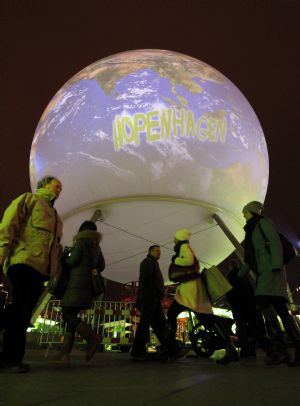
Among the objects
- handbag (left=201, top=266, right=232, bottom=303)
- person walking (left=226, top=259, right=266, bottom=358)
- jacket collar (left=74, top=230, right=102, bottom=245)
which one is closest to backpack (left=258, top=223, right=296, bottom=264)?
handbag (left=201, top=266, right=232, bottom=303)

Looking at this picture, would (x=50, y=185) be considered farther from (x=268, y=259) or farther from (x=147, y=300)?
(x=268, y=259)

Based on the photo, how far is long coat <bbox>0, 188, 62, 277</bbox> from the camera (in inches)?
116

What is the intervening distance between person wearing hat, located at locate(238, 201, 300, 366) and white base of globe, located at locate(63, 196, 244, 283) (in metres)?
3.09

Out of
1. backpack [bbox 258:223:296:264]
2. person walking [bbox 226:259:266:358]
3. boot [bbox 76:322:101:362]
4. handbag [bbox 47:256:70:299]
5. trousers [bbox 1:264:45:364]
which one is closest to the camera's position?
trousers [bbox 1:264:45:364]

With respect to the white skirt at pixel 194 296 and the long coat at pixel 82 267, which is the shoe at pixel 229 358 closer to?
the white skirt at pixel 194 296

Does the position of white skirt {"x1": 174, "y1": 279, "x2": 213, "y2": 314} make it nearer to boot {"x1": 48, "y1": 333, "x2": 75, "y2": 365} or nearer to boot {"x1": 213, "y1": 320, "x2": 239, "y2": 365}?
boot {"x1": 213, "y1": 320, "x2": 239, "y2": 365}

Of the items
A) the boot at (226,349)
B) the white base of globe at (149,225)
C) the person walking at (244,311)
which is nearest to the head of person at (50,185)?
the boot at (226,349)

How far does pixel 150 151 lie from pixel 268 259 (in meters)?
3.53

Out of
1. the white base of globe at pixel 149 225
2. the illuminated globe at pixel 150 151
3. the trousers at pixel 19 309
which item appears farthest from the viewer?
the white base of globe at pixel 149 225

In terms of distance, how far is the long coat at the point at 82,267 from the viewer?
389cm

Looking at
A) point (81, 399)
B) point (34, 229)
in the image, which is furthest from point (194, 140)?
point (81, 399)

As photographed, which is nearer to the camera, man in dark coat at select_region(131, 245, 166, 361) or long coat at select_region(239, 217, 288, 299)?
long coat at select_region(239, 217, 288, 299)

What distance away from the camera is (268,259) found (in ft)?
12.3

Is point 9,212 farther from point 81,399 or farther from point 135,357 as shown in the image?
point 135,357
